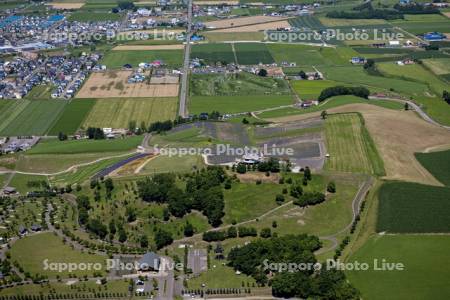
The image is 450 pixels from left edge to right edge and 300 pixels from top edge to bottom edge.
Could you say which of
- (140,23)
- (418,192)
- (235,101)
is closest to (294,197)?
(418,192)

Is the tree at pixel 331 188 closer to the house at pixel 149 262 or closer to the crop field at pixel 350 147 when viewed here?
the crop field at pixel 350 147

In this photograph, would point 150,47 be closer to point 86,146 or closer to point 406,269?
point 86,146

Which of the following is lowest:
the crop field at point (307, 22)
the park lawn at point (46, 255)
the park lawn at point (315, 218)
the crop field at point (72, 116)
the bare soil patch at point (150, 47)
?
the park lawn at point (46, 255)

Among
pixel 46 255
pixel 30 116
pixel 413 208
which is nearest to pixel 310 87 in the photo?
pixel 30 116

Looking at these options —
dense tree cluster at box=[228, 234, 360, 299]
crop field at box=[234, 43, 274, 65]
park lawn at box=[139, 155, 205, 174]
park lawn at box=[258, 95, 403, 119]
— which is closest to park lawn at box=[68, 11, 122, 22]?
crop field at box=[234, 43, 274, 65]

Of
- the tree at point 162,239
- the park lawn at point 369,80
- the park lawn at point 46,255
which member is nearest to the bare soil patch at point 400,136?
the park lawn at point 369,80

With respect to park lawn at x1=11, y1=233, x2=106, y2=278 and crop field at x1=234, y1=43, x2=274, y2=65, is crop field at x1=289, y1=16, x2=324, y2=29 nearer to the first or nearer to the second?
crop field at x1=234, y1=43, x2=274, y2=65

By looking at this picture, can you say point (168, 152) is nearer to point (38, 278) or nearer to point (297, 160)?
point (297, 160)
